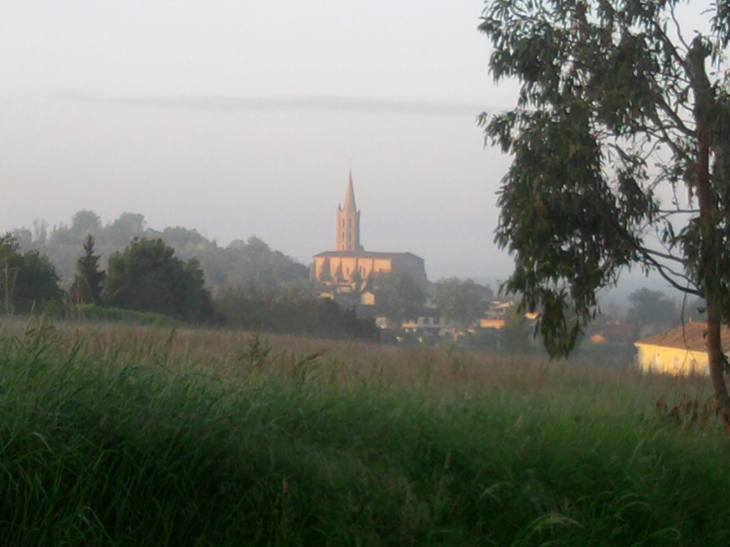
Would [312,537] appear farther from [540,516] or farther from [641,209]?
[641,209]

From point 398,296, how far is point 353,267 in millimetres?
17786

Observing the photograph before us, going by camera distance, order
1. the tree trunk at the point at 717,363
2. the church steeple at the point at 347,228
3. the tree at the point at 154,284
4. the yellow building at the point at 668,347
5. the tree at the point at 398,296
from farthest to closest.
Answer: the church steeple at the point at 347,228 → the tree at the point at 398,296 → the tree at the point at 154,284 → the yellow building at the point at 668,347 → the tree trunk at the point at 717,363

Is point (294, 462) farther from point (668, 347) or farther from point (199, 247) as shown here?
point (199, 247)

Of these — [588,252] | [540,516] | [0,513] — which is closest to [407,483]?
[540,516]

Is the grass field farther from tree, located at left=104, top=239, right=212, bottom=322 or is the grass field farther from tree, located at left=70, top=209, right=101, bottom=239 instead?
tree, located at left=70, top=209, right=101, bottom=239

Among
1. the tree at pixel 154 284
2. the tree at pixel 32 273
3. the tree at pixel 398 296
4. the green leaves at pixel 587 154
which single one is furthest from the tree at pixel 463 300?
the green leaves at pixel 587 154

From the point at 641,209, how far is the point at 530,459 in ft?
14.1

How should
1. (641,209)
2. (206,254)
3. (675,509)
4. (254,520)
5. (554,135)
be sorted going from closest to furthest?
(254,520) → (675,509) → (554,135) → (641,209) → (206,254)

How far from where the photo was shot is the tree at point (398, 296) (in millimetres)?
61188

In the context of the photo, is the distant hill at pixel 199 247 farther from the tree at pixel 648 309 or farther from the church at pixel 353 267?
the tree at pixel 648 309

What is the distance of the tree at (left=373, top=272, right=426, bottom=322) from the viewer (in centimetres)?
6119

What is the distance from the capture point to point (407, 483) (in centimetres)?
536

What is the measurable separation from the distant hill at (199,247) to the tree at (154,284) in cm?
1978

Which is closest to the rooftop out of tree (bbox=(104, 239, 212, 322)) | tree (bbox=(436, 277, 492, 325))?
tree (bbox=(436, 277, 492, 325))
